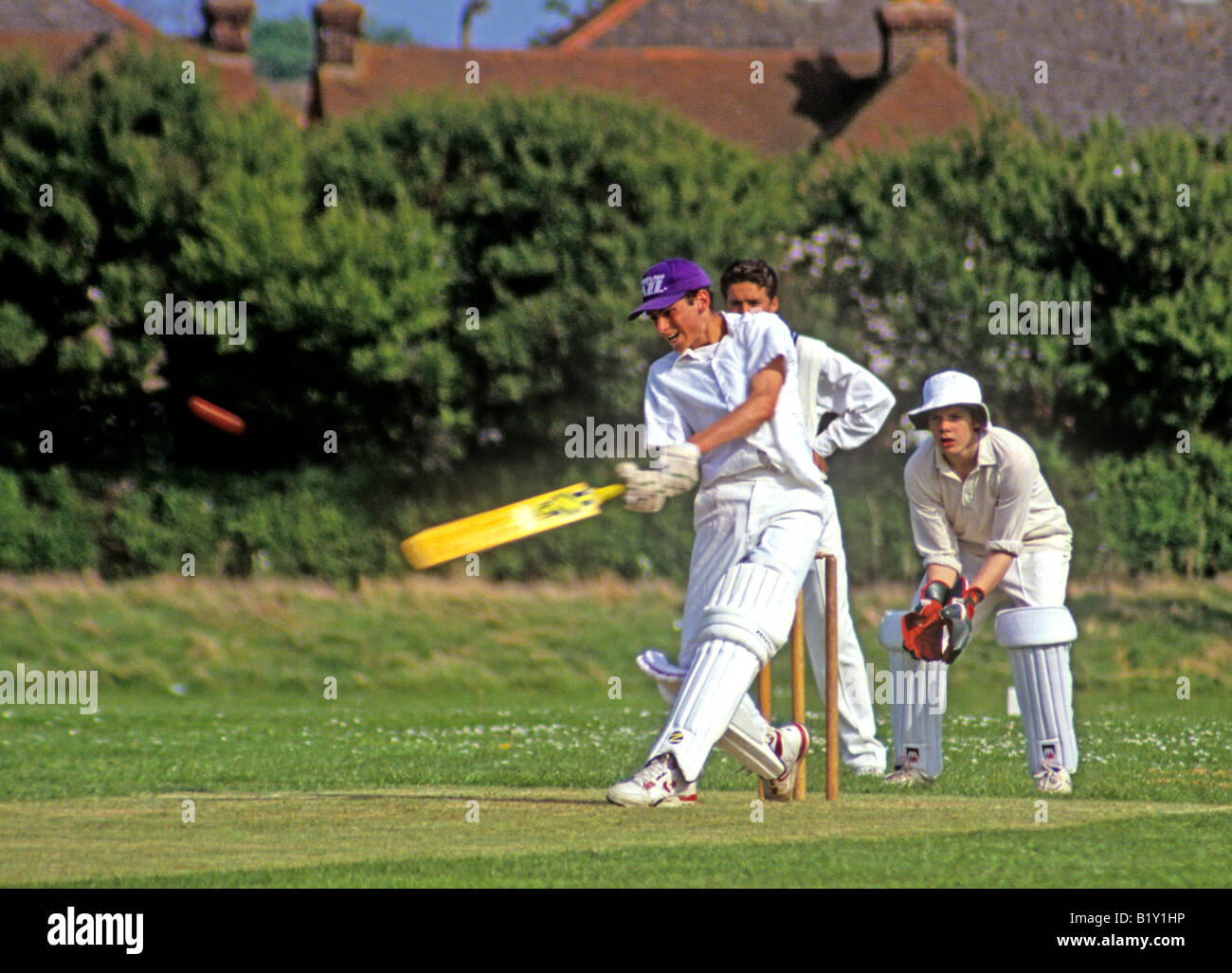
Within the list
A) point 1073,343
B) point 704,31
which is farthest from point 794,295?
point 704,31

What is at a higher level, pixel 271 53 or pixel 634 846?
pixel 271 53

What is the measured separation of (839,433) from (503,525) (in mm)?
2661

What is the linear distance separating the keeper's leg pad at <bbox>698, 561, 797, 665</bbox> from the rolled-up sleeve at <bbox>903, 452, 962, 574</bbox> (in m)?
1.40

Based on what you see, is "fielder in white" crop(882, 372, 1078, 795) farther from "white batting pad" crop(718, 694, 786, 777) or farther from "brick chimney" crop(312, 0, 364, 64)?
"brick chimney" crop(312, 0, 364, 64)

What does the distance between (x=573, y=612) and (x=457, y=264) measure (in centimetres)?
719

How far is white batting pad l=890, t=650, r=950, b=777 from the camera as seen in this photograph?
8062 millimetres

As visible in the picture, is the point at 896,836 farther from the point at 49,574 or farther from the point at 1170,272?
the point at 1170,272

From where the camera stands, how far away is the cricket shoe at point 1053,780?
25.4 feet

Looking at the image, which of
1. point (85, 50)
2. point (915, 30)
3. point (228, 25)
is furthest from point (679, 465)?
point (85, 50)

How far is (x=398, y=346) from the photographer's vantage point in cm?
2384

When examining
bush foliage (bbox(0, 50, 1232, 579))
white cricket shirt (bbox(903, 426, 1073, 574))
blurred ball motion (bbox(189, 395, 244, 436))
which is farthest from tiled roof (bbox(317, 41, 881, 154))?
white cricket shirt (bbox(903, 426, 1073, 574))

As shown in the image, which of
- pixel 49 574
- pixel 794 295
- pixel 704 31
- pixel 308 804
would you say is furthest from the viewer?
pixel 704 31

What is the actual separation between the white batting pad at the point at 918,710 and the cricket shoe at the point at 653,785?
1884mm
